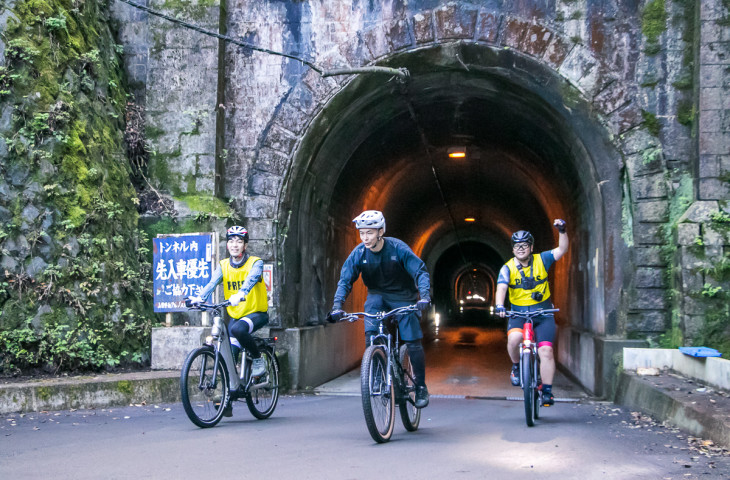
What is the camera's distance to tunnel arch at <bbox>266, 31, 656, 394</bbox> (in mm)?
9930

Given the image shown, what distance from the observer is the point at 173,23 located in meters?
10.6

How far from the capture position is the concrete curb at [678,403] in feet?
19.9

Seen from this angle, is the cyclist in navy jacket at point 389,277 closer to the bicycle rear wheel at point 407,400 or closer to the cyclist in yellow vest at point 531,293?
the bicycle rear wheel at point 407,400

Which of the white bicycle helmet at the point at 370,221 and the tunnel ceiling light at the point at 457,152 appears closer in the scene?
the white bicycle helmet at the point at 370,221

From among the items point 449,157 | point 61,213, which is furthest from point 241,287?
point 449,157

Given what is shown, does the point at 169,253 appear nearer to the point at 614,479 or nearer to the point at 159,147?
the point at 159,147

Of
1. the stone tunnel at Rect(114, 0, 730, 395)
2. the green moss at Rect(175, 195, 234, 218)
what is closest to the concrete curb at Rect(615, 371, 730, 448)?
the stone tunnel at Rect(114, 0, 730, 395)

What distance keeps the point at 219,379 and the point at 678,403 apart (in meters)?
4.26

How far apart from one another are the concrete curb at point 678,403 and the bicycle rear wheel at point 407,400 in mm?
2386

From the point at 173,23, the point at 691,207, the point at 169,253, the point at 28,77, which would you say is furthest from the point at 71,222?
the point at 691,207

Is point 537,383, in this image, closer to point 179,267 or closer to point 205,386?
point 205,386

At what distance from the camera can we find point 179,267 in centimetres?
965

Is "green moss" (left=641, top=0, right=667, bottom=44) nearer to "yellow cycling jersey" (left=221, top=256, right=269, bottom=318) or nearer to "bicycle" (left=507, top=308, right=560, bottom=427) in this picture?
"bicycle" (left=507, top=308, right=560, bottom=427)

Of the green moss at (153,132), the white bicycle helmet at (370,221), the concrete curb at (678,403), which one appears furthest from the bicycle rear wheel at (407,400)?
the green moss at (153,132)
